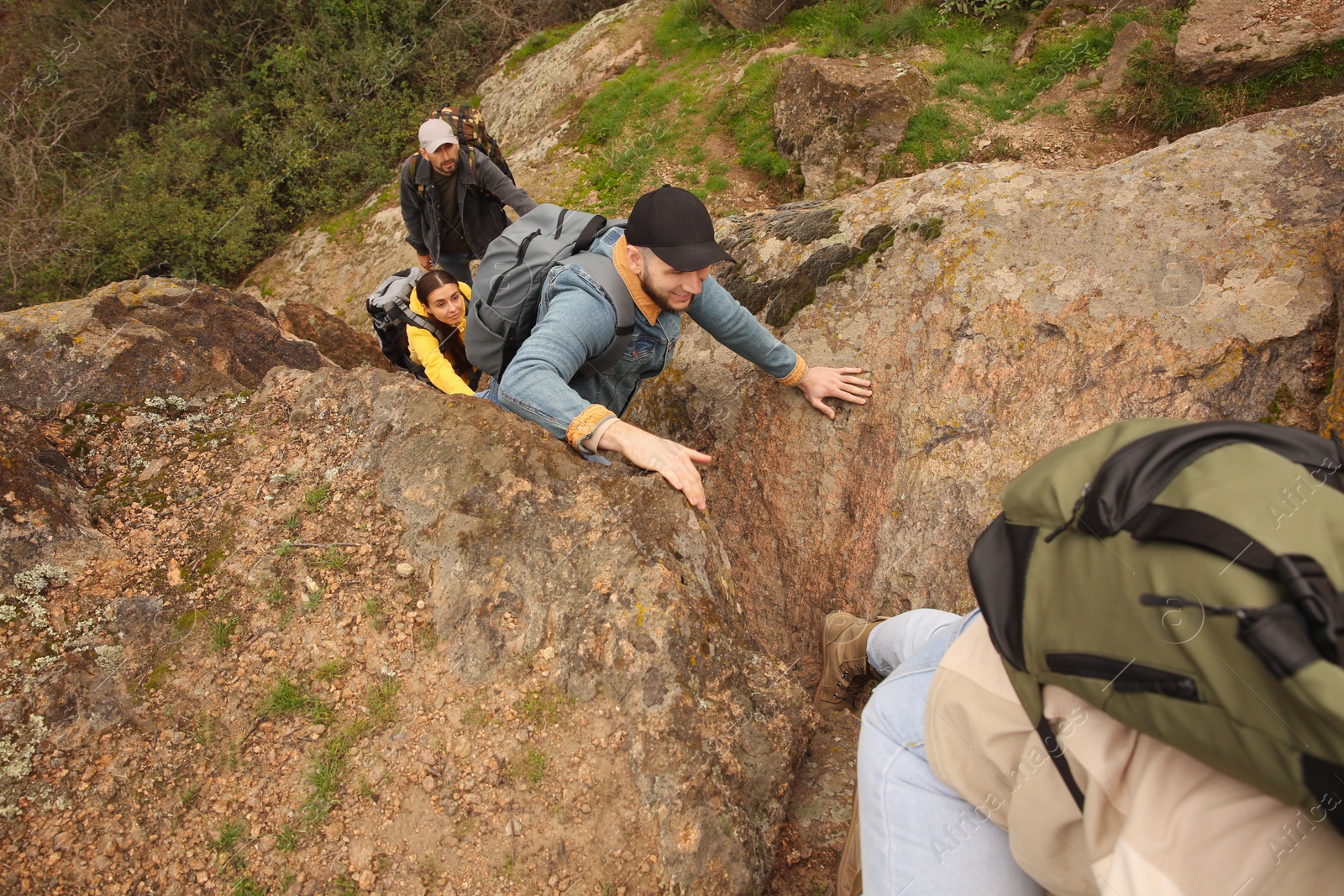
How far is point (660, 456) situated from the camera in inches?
117

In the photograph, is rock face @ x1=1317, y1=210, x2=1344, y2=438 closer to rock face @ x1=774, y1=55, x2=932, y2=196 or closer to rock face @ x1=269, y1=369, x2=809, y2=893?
rock face @ x1=269, y1=369, x2=809, y2=893

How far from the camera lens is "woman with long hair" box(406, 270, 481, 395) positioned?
208 inches

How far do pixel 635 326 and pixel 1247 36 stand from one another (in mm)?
7191

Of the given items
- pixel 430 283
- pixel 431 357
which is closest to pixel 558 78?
pixel 430 283

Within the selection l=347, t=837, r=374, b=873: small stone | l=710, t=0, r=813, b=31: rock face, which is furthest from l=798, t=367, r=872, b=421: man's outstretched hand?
l=710, t=0, r=813, b=31: rock face

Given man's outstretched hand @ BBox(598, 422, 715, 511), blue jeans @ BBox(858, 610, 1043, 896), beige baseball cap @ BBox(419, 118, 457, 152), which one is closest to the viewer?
blue jeans @ BBox(858, 610, 1043, 896)

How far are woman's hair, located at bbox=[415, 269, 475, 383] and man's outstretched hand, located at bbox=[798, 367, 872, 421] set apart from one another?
2581mm

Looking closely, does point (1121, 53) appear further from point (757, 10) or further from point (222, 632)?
point (222, 632)

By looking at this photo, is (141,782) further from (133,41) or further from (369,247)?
(133,41)

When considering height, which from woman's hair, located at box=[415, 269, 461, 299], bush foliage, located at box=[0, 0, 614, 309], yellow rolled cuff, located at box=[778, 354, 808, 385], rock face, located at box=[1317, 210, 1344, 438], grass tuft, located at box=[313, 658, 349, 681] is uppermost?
bush foliage, located at box=[0, 0, 614, 309]

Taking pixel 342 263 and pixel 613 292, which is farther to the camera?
pixel 342 263

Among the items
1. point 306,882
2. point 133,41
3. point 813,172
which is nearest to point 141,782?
point 306,882

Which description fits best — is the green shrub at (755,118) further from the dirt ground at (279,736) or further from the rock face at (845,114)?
the dirt ground at (279,736)

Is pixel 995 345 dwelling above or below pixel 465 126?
below
